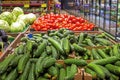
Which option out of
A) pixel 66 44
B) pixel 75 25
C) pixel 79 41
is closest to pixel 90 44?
pixel 79 41

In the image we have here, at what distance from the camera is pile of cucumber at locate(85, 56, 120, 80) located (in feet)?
9.57

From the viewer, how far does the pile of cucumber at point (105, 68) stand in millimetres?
2918

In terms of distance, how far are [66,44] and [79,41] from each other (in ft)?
2.06

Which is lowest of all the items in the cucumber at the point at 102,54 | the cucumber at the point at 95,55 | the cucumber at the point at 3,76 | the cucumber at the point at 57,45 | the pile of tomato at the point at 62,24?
the pile of tomato at the point at 62,24

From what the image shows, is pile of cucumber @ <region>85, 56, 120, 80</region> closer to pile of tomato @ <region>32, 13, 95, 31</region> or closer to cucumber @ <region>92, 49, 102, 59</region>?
cucumber @ <region>92, 49, 102, 59</region>

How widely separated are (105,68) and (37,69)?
0.71m

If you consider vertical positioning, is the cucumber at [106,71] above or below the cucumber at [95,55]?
below

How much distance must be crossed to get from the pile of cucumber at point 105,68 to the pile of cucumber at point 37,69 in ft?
0.44

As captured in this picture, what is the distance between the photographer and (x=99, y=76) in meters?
2.88

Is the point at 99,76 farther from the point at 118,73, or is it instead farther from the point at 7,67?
the point at 7,67

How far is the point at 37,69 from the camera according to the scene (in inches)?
116

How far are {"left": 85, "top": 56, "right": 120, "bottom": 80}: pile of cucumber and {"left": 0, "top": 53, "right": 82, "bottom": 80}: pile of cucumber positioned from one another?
0.13 metres

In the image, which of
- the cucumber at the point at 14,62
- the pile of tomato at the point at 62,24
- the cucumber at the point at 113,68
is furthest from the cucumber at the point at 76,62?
the pile of tomato at the point at 62,24

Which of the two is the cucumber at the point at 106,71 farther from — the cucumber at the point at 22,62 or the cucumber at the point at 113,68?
the cucumber at the point at 22,62
